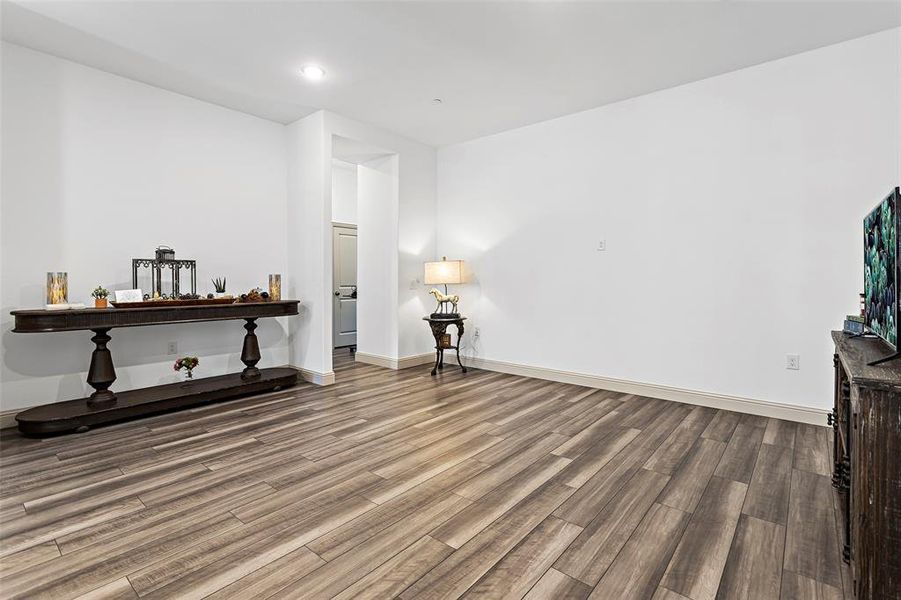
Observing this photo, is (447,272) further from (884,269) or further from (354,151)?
(884,269)

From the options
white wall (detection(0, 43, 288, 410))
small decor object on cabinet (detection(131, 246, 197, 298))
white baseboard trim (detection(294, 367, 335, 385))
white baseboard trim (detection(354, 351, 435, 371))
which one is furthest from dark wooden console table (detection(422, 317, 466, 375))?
small decor object on cabinet (detection(131, 246, 197, 298))

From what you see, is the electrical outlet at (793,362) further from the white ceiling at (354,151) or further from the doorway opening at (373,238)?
the white ceiling at (354,151)

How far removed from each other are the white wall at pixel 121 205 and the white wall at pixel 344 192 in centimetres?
181

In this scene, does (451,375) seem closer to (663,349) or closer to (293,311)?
(293,311)

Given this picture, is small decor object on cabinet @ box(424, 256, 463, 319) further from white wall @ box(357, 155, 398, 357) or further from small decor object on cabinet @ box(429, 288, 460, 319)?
white wall @ box(357, 155, 398, 357)

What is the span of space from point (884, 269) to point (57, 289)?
4.80 m

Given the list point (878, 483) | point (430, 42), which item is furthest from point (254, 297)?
point (878, 483)

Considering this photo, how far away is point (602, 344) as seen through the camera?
14.2ft

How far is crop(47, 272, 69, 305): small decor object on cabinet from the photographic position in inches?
124

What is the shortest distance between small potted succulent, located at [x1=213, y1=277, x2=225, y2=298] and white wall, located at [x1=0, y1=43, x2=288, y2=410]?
6 cm

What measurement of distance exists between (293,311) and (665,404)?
3688mm

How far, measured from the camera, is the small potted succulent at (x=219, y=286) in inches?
163

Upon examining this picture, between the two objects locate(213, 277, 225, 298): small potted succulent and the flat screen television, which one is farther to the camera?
locate(213, 277, 225, 298): small potted succulent

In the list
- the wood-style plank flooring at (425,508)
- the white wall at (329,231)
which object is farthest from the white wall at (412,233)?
the wood-style plank flooring at (425,508)
